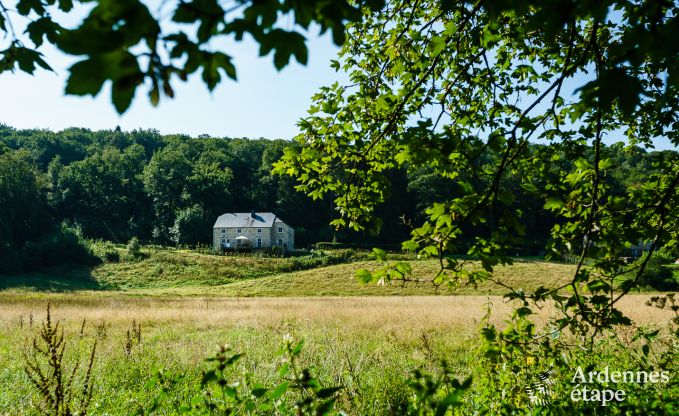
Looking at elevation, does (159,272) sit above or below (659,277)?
below

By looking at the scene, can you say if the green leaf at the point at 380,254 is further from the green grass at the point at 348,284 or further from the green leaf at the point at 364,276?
the green grass at the point at 348,284

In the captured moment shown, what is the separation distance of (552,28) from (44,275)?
60.1 metres

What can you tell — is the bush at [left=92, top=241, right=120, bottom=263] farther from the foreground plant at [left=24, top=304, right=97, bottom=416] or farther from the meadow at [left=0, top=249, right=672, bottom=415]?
the foreground plant at [left=24, top=304, right=97, bottom=416]

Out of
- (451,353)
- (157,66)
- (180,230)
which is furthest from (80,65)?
(180,230)

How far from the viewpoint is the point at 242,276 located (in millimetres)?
47750

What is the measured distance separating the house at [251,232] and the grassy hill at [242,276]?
19011mm

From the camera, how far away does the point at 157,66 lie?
1.46 meters

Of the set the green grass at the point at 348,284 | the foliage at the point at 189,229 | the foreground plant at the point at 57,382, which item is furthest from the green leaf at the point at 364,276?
the foliage at the point at 189,229

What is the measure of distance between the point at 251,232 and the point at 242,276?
28.4 meters

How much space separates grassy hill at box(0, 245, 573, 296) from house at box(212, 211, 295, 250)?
1901cm

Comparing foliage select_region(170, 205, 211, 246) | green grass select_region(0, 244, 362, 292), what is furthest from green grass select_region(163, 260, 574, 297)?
foliage select_region(170, 205, 211, 246)

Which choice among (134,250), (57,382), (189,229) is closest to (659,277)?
(57,382)

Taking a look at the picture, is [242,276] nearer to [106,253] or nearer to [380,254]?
[106,253]

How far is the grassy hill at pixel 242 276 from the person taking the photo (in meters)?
37.7
